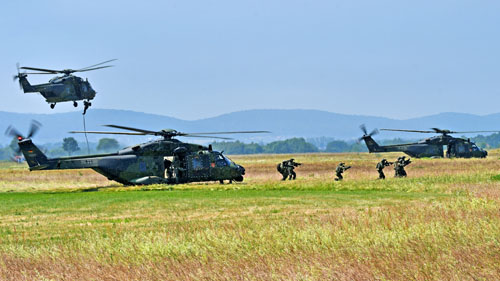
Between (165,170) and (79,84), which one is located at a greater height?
(79,84)

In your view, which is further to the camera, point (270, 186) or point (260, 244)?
point (270, 186)

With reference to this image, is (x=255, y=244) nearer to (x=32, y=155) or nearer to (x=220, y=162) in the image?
(x=220, y=162)

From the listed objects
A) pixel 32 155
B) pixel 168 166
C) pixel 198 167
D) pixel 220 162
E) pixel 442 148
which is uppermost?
pixel 442 148

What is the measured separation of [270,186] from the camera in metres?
31.4

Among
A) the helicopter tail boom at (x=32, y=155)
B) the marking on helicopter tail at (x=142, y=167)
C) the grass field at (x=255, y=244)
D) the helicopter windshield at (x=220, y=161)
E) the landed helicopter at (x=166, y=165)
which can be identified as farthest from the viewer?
the helicopter windshield at (x=220, y=161)

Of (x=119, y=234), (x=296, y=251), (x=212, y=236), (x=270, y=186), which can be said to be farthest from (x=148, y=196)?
(x=296, y=251)

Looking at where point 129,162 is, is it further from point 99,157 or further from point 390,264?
point 390,264

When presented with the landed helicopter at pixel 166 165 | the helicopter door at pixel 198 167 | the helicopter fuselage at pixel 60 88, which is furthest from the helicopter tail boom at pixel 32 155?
the helicopter fuselage at pixel 60 88

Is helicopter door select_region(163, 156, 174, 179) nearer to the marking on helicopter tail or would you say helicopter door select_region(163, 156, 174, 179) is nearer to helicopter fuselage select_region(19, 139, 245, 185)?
helicopter fuselage select_region(19, 139, 245, 185)

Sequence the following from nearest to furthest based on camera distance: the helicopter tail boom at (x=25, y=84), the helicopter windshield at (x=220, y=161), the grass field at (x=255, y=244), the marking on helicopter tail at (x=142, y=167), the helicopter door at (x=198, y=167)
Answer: the grass field at (x=255, y=244) → the marking on helicopter tail at (x=142, y=167) → the helicopter door at (x=198, y=167) → the helicopter windshield at (x=220, y=161) → the helicopter tail boom at (x=25, y=84)

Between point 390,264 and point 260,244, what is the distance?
313 cm

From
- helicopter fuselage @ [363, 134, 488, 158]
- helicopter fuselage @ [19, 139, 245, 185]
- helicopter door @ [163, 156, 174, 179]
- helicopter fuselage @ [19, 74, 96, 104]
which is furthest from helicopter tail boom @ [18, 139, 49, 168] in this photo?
helicopter fuselage @ [363, 134, 488, 158]

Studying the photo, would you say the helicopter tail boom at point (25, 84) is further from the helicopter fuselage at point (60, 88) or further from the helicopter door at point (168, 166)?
the helicopter door at point (168, 166)

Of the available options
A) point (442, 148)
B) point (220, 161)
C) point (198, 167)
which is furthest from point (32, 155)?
point (442, 148)
